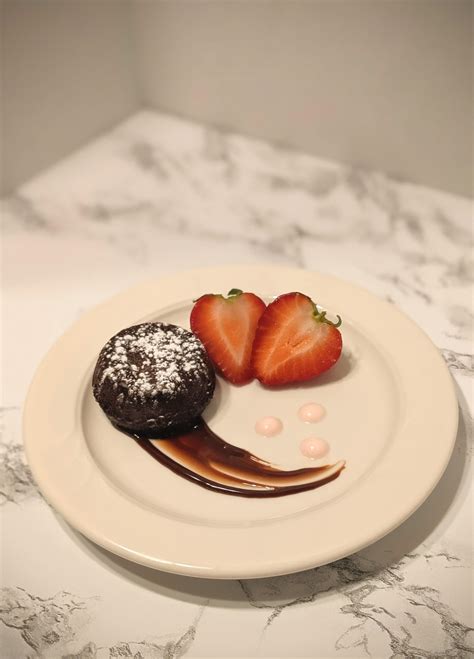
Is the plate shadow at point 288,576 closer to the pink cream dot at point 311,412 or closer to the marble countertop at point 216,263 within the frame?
the marble countertop at point 216,263

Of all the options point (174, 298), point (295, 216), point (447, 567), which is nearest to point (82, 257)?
point (174, 298)

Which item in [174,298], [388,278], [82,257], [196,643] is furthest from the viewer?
[82,257]

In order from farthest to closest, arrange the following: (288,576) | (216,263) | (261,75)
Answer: (261,75) < (216,263) < (288,576)

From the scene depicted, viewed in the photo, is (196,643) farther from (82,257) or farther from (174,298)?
(82,257)

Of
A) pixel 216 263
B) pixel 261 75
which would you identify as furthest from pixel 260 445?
pixel 261 75

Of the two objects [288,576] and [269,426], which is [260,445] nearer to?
[269,426]

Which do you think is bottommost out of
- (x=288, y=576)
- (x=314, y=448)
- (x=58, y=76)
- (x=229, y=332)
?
(x=288, y=576)

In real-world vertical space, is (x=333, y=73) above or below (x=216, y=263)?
above

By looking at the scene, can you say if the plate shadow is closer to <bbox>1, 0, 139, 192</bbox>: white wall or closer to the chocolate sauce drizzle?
the chocolate sauce drizzle
